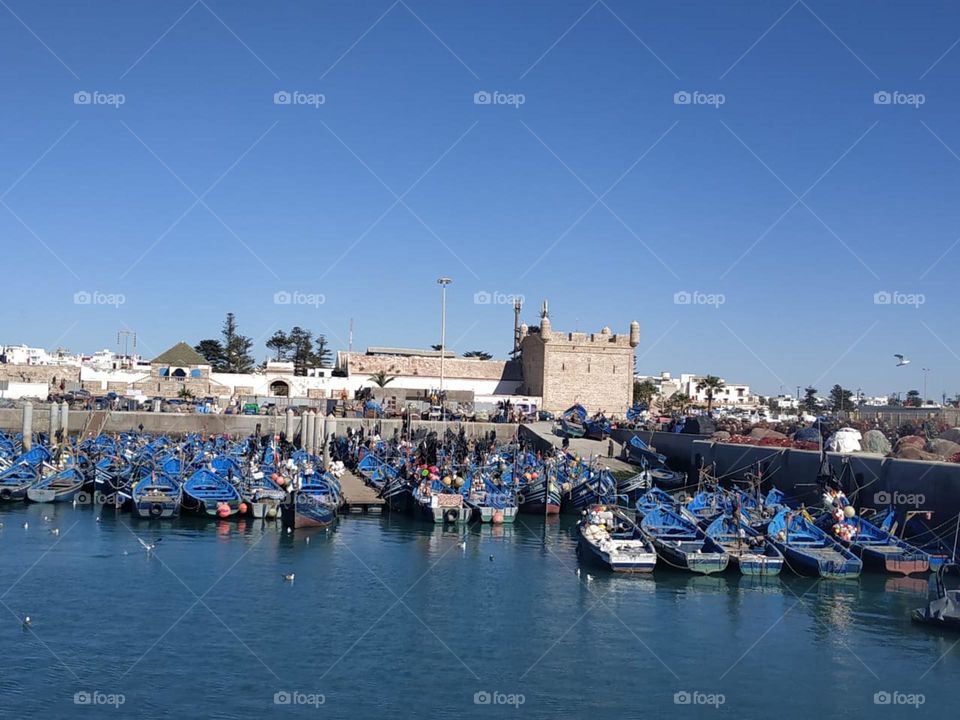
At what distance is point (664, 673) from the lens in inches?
787

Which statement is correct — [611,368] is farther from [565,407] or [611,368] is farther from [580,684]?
[580,684]

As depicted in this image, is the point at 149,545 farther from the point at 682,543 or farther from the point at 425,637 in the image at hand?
the point at 682,543

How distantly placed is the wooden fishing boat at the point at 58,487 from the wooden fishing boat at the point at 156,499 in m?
3.99

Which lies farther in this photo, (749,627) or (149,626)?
(749,627)

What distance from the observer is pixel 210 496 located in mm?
36125

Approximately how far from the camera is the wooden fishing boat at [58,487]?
3866 cm

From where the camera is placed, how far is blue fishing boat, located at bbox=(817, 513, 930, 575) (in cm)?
2877

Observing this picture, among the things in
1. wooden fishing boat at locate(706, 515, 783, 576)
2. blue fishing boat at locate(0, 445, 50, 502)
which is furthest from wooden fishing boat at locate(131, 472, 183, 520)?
wooden fishing boat at locate(706, 515, 783, 576)

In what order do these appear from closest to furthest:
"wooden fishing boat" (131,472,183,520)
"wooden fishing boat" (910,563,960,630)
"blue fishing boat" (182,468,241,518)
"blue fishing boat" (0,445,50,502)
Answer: "wooden fishing boat" (910,563,960,630), "wooden fishing boat" (131,472,183,520), "blue fishing boat" (182,468,241,518), "blue fishing boat" (0,445,50,502)

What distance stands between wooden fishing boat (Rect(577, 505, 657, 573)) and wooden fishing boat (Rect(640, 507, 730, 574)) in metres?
0.51

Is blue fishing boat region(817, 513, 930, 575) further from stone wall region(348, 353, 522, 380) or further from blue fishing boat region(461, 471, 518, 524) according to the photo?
stone wall region(348, 353, 522, 380)

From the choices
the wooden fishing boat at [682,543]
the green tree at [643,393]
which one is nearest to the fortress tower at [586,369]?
the green tree at [643,393]

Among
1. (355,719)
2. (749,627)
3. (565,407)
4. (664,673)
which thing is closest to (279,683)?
(355,719)

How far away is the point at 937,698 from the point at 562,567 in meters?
12.7
